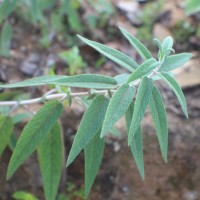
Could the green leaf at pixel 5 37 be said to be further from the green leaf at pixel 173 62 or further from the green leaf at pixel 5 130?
the green leaf at pixel 173 62

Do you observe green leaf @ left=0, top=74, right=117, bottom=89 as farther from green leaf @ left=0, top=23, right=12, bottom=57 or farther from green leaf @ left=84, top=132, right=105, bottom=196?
green leaf @ left=0, top=23, right=12, bottom=57

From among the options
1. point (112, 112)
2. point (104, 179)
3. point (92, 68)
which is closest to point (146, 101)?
point (112, 112)

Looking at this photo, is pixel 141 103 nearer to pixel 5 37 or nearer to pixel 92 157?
pixel 92 157

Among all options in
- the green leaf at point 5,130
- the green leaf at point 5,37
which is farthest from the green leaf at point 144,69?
the green leaf at point 5,37

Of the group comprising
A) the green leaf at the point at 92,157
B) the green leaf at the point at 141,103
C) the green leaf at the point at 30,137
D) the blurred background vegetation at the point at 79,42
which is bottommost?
the blurred background vegetation at the point at 79,42

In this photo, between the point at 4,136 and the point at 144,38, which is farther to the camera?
the point at 144,38

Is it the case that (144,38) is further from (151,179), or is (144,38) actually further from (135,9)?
(151,179)
